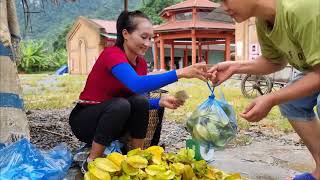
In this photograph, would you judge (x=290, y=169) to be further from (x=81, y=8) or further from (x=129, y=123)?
(x=81, y=8)

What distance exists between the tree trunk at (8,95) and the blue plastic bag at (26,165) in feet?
0.89

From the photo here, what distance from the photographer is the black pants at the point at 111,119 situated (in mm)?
2410

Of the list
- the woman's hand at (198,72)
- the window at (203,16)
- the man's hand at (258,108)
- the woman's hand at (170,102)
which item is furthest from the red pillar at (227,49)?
the man's hand at (258,108)

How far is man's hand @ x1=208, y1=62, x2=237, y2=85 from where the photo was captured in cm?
227

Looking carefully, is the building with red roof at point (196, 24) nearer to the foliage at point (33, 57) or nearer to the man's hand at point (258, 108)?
the foliage at point (33, 57)

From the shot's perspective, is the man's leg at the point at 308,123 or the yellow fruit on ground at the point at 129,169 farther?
the man's leg at the point at 308,123

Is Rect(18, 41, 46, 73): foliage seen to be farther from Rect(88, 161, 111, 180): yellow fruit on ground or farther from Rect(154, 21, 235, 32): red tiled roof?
Rect(88, 161, 111, 180): yellow fruit on ground

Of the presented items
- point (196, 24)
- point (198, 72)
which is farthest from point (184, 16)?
point (198, 72)

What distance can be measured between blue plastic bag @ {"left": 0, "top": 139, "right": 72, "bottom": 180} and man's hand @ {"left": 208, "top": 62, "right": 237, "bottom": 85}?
948mm

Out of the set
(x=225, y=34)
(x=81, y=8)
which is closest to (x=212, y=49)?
(x=225, y=34)

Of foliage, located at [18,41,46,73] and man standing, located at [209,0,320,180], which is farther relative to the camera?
foliage, located at [18,41,46,73]

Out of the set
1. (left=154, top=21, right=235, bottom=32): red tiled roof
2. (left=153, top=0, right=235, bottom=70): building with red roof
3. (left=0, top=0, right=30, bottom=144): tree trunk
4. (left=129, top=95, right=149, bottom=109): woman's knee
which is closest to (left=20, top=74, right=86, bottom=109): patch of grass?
(left=0, top=0, right=30, bottom=144): tree trunk

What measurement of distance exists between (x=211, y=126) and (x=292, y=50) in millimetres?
557

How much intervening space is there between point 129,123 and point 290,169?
1.20 meters
